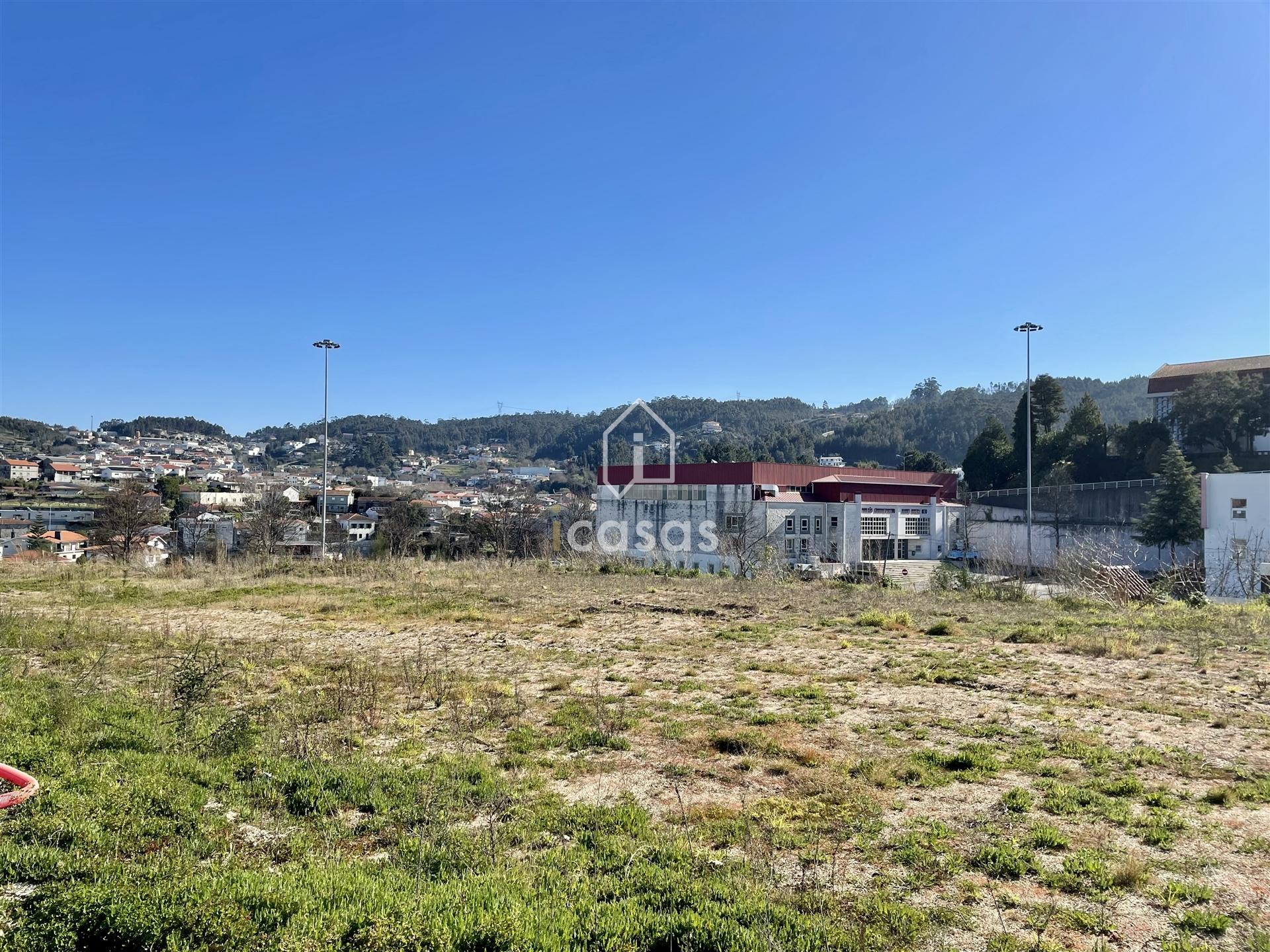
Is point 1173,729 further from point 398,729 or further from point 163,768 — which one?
point 163,768

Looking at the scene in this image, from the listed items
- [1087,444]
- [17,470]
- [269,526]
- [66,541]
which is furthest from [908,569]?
[17,470]

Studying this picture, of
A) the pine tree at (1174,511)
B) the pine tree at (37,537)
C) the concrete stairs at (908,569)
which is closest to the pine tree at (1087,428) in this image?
the concrete stairs at (908,569)

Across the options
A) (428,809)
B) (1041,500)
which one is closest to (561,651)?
(428,809)

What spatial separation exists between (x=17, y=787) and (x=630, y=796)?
160 inches

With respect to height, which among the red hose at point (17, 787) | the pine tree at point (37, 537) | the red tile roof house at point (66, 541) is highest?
the red hose at point (17, 787)

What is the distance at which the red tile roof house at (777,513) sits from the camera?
46438 millimetres

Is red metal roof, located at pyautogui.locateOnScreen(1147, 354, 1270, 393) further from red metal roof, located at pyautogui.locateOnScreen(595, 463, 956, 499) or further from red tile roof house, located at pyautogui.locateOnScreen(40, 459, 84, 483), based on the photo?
red tile roof house, located at pyautogui.locateOnScreen(40, 459, 84, 483)

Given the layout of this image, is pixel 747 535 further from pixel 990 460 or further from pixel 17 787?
pixel 17 787

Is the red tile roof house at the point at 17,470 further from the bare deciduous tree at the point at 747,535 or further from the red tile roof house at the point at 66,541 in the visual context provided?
the bare deciduous tree at the point at 747,535

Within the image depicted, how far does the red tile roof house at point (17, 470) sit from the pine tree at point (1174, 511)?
112m

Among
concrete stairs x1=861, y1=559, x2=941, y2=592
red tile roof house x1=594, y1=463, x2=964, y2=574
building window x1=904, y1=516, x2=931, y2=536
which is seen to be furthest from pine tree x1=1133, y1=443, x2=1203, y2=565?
building window x1=904, y1=516, x2=931, y2=536

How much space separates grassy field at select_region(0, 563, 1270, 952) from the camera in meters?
3.44

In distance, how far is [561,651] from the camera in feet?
36.9

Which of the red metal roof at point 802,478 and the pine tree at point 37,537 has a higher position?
the red metal roof at point 802,478
